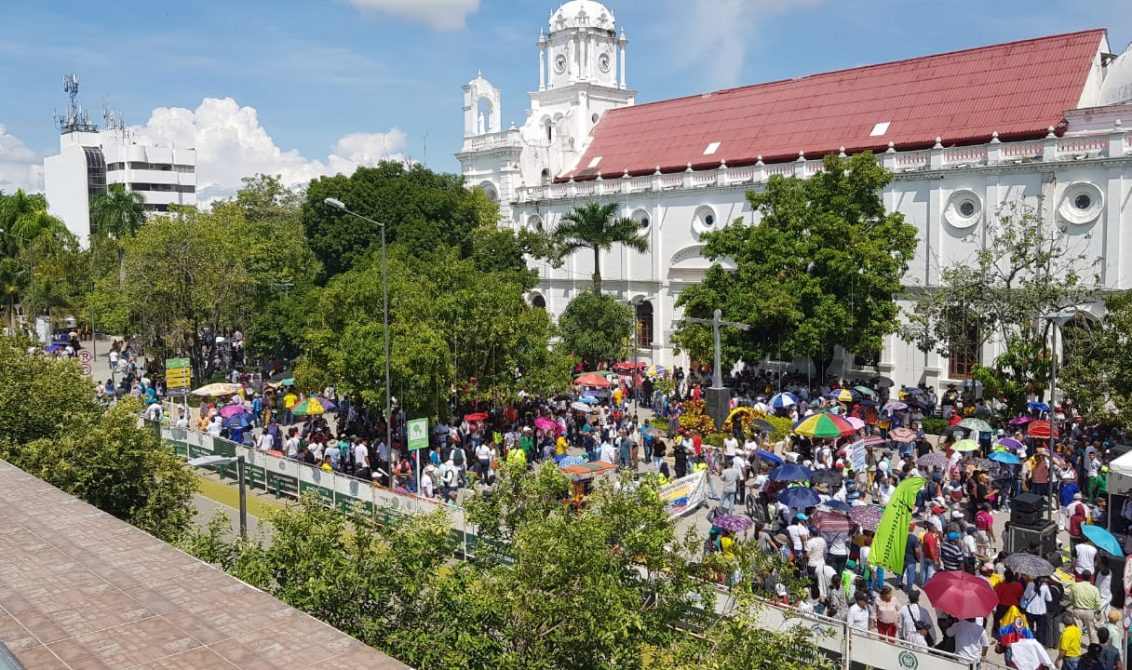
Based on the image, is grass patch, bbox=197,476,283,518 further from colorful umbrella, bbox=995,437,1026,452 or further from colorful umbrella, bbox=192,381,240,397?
colorful umbrella, bbox=995,437,1026,452

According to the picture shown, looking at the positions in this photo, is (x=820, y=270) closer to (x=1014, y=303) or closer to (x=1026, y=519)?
(x=1014, y=303)

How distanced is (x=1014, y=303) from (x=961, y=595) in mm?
19964

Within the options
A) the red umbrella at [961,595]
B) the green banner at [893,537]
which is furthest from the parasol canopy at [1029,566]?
the green banner at [893,537]

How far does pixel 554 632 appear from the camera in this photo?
1037 cm

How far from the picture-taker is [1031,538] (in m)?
16.6

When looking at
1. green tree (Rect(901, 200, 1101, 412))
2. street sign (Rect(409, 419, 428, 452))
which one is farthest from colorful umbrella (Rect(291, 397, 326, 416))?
green tree (Rect(901, 200, 1101, 412))

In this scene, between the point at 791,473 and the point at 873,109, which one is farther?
the point at 873,109

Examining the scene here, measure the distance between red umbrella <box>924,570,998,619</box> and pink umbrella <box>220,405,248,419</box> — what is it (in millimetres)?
21660

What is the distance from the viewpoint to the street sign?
891 inches

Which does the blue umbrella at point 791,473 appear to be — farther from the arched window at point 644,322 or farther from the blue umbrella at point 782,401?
the arched window at point 644,322

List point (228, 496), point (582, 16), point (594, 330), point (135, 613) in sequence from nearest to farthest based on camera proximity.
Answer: point (135, 613), point (228, 496), point (594, 330), point (582, 16)

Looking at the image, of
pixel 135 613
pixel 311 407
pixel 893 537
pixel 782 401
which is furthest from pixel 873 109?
pixel 135 613

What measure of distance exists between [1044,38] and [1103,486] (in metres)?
27.0

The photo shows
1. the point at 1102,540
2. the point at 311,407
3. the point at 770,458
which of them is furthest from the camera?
the point at 311,407
